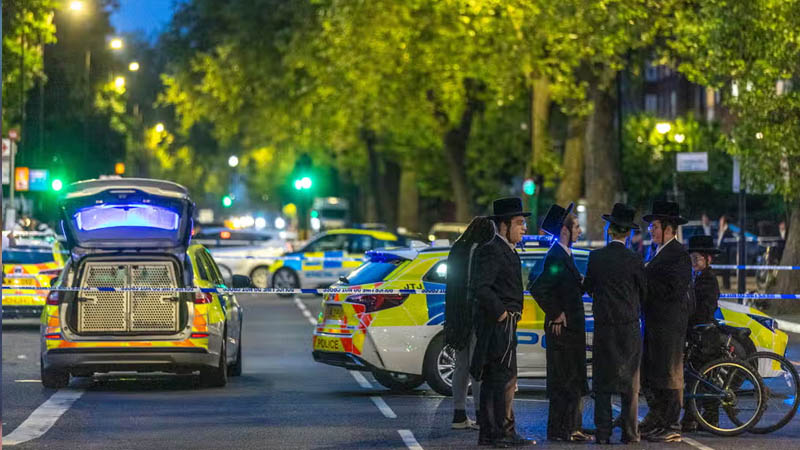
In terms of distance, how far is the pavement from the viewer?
12594mm

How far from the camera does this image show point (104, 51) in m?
77.8

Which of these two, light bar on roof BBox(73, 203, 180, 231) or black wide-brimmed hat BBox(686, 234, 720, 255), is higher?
light bar on roof BBox(73, 203, 180, 231)

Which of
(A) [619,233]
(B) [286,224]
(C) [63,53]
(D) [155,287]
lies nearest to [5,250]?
(D) [155,287]

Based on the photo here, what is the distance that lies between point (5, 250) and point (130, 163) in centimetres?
7506

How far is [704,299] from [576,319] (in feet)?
4.76

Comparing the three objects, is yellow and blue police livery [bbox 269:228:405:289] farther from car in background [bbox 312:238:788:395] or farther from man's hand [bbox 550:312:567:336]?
man's hand [bbox 550:312:567:336]

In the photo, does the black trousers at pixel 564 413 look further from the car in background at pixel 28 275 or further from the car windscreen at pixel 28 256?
the car windscreen at pixel 28 256

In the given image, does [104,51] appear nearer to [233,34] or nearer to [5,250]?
[233,34]

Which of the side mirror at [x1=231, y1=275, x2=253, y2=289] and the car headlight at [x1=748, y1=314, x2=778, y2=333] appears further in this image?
the side mirror at [x1=231, y1=275, x2=253, y2=289]

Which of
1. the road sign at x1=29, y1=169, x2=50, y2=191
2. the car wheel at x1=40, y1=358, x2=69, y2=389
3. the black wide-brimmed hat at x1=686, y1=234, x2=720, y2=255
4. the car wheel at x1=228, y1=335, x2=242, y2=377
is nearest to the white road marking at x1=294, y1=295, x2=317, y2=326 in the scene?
the car wheel at x1=228, y1=335, x2=242, y2=377

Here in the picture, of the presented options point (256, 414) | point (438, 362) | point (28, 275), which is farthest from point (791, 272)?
point (256, 414)

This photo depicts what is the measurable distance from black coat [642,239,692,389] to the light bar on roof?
645cm

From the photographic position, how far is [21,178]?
162 feet

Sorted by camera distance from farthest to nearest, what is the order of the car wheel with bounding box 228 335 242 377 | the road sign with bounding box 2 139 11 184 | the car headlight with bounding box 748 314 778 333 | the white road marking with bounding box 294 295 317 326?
the road sign with bounding box 2 139 11 184
the white road marking with bounding box 294 295 317 326
the car wheel with bounding box 228 335 242 377
the car headlight with bounding box 748 314 778 333
